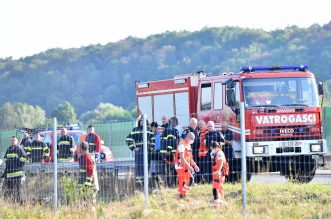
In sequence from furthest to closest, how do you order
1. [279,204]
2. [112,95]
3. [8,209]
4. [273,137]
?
1. [112,95]
2. [273,137]
3. [8,209]
4. [279,204]

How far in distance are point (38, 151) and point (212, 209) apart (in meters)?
8.15

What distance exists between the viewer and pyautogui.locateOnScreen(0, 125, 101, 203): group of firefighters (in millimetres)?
17281

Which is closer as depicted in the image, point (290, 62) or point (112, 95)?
point (290, 62)

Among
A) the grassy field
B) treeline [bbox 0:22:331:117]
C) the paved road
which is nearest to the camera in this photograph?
the grassy field

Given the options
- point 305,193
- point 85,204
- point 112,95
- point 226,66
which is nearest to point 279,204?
point 305,193

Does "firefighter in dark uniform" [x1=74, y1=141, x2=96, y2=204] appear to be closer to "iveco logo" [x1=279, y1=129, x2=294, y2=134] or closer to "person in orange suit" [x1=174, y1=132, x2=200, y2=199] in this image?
"person in orange suit" [x1=174, y1=132, x2=200, y2=199]

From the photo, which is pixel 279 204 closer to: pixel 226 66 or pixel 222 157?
pixel 222 157

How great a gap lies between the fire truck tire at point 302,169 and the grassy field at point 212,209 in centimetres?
231

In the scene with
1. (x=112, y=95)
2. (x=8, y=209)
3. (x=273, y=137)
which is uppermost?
(x=112, y=95)

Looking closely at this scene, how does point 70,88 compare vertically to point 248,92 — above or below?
above

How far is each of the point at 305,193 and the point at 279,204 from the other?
0.98 m

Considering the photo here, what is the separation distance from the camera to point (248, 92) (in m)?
20.0

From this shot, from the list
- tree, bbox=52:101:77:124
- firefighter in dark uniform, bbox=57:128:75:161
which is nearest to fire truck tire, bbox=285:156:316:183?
firefighter in dark uniform, bbox=57:128:75:161

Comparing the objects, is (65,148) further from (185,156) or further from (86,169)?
(185,156)
